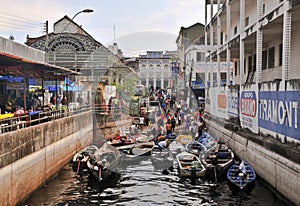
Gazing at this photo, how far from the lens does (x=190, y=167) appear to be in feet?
64.8

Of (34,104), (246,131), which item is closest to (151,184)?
(246,131)

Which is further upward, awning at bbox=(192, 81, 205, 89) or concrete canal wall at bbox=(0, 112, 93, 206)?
awning at bbox=(192, 81, 205, 89)

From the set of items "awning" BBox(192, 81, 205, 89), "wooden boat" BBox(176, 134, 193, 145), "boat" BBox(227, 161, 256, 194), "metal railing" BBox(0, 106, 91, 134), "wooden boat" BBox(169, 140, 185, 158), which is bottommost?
"boat" BBox(227, 161, 256, 194)

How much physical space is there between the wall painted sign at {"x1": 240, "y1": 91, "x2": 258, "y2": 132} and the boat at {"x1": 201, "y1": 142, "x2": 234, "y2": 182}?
6.81ft

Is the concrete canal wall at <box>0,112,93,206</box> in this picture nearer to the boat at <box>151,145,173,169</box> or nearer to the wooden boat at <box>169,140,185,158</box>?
the boat at <box>151,145,173,169</box>

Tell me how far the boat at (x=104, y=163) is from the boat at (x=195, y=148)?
15.6ft

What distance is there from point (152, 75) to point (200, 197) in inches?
2054

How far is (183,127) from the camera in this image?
35.4m

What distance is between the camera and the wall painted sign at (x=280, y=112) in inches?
556

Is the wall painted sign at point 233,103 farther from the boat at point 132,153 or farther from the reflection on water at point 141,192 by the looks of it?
the reflection on water at point 141,192

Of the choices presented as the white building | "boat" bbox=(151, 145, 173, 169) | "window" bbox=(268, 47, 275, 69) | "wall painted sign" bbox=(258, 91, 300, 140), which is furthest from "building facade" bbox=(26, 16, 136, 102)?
"wall painted sign" bbox=(258, 91, 300, 140)

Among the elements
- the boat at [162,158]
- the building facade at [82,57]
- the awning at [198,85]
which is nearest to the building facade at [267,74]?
the boat at [162,158]

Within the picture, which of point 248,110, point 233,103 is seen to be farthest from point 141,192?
point 233,103

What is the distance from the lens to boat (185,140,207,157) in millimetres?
23384
